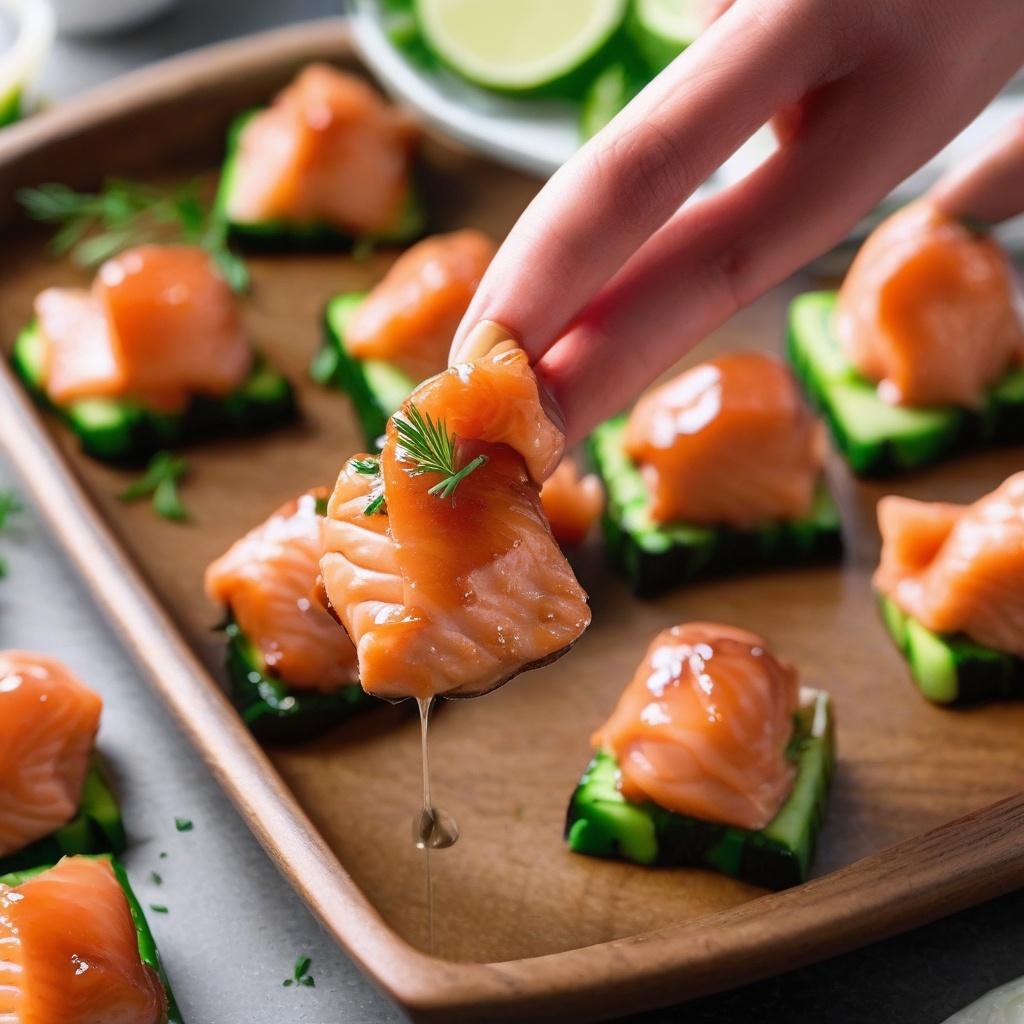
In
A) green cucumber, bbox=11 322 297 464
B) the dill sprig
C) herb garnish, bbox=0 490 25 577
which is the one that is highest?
the dill sprig

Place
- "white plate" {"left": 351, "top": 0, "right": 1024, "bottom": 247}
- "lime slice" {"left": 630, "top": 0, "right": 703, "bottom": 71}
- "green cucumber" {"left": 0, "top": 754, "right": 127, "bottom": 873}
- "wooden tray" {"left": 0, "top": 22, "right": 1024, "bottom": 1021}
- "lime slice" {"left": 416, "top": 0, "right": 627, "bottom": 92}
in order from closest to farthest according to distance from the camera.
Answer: "wooden tray" {"left": 0, "top": 22, "right": 1024, "bottom": 1021}, "green cucumber" {"left": 0, "top": 754, "right": 127, "bottom": 873}, "white plate" {"left": 351, "top": 0, "right": 1024, "bottom": 247}, "lime slice" {"left": 630, "top": 0, "right": 703, "bottom": 71}, "lime slice" {"left": 416, "top": 0, "right": 627, "bottom": 92}

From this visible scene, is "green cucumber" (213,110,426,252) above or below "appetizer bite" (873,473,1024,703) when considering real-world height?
above

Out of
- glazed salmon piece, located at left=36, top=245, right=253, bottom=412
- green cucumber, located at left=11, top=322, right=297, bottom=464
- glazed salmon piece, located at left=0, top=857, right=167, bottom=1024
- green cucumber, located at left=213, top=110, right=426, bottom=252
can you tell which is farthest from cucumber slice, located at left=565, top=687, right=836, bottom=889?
green cucumber, located at left=213, top=110, right=426, bottom=252

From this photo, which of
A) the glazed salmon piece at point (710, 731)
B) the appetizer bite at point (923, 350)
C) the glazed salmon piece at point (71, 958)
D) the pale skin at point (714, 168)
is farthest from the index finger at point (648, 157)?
the appetizer bite at point (923, 350)

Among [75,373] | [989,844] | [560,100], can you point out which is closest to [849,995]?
[989,844]

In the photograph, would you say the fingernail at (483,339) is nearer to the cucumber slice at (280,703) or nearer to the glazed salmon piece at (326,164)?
the cucumber slice at (280,703)

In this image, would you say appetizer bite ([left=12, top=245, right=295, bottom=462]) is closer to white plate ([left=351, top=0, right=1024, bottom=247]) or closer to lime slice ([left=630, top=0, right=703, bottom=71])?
→ white plate ([left=351, top=0, right=1024, bottom=247])
